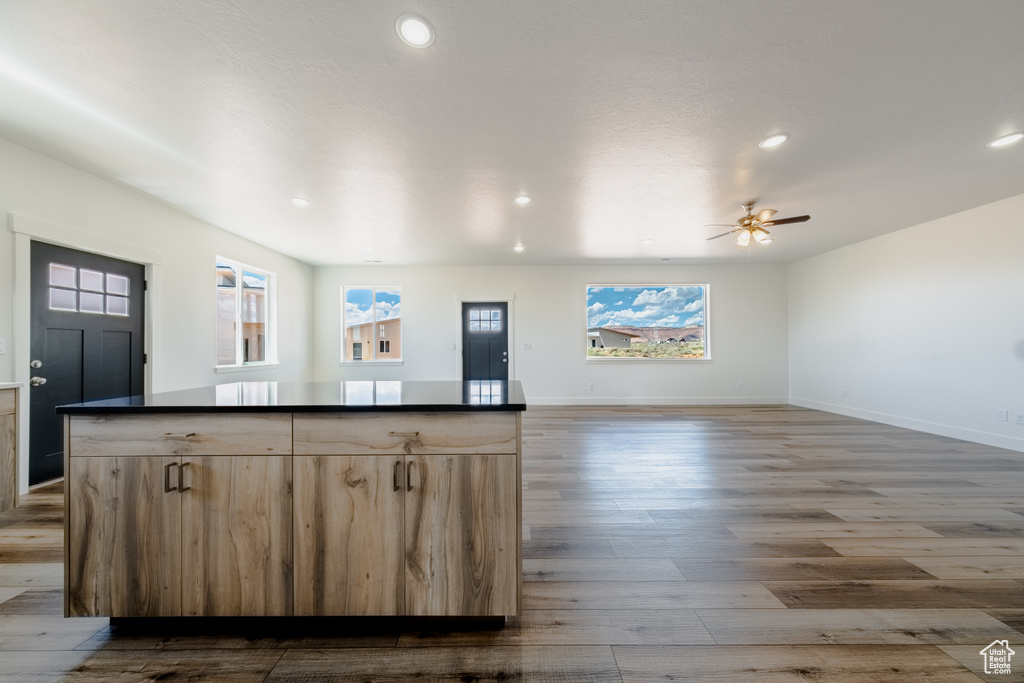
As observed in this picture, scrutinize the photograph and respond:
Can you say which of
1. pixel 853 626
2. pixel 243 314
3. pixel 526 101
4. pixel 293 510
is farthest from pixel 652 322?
pixel 293 510

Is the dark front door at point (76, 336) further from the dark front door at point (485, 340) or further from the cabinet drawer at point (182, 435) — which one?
the dark front door at point (485, 340)

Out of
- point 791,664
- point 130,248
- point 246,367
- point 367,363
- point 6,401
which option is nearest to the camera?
point 791,664

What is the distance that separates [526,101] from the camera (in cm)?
244

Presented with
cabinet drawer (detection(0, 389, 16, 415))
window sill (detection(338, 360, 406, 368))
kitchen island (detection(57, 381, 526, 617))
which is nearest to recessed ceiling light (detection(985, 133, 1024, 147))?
kitchen island (detection(57, 381, 526, 617))

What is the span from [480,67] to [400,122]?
0.78 meters

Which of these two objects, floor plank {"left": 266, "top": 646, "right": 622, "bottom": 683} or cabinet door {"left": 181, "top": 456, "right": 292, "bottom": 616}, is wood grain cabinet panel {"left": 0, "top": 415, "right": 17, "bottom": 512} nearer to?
cabinet door {"left": 181, "top": 456, "right": 292, "bottom": 616}

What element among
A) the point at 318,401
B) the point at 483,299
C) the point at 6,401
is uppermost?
the point at 483,299

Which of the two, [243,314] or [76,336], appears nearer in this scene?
[76,336]

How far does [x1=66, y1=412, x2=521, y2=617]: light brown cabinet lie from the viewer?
148cm

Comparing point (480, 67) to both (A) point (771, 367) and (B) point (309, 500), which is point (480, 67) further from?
(A) point (771, 367)

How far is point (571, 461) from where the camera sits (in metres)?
3.88

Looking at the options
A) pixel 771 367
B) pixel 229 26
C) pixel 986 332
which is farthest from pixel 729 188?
pixel 771 367

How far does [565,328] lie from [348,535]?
6.49m

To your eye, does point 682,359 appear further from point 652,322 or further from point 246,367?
point 246,367
